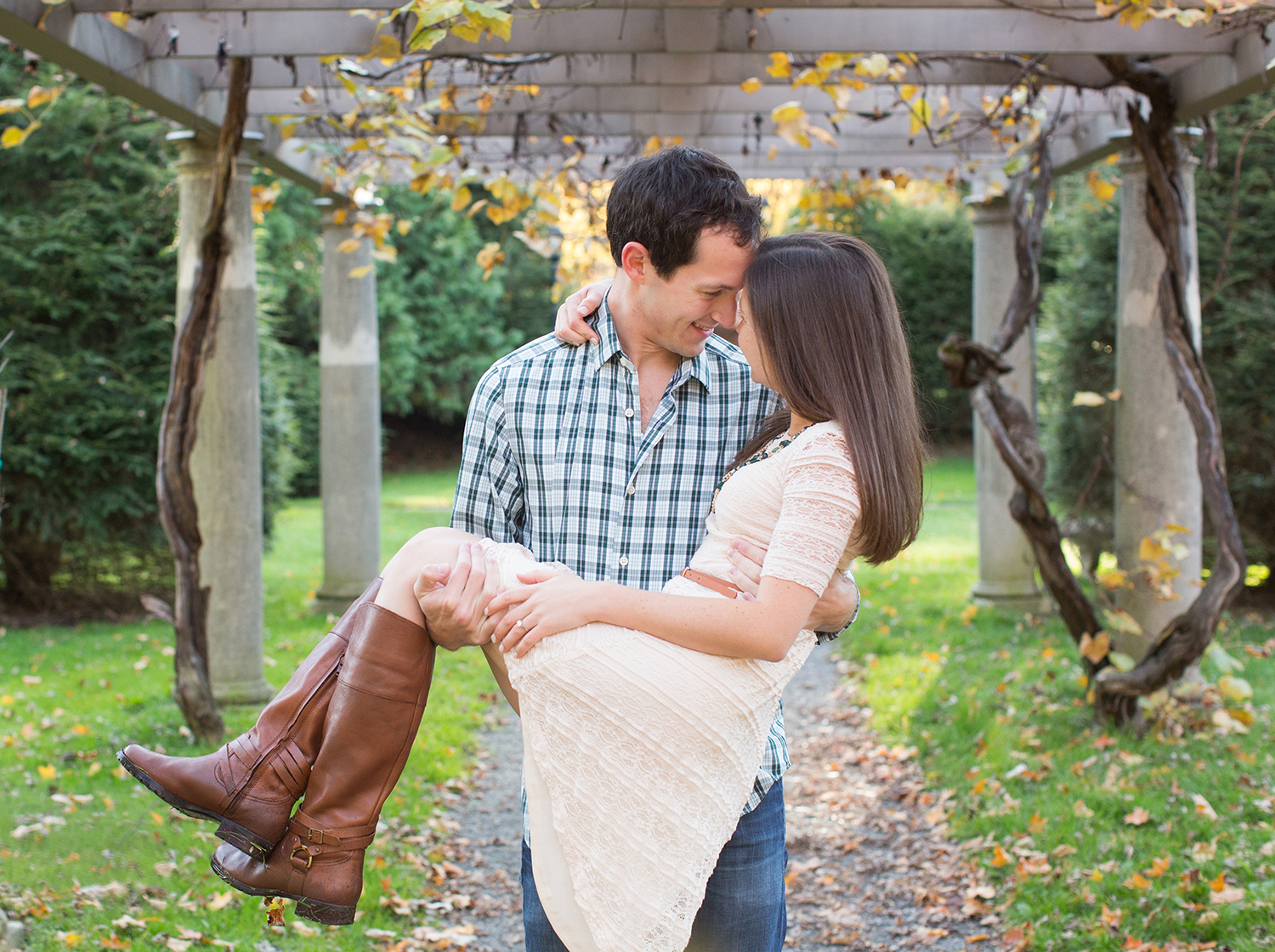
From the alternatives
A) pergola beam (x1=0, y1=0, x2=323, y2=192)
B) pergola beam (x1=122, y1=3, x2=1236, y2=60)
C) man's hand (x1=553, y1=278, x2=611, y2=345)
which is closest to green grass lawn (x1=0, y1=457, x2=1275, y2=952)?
man's hand (x1=553, y1=278, x2=611, y2=345)

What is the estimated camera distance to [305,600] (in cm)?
954

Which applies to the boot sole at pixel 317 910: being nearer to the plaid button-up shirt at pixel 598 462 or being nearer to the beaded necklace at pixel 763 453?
the plaid button-up shirt at pixel 598 462

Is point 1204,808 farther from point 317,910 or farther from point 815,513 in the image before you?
point 317,910

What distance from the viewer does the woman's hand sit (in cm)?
194

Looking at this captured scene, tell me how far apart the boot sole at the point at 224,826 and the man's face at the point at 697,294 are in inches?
46.8

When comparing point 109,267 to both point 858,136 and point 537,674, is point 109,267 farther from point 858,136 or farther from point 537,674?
point 537,674

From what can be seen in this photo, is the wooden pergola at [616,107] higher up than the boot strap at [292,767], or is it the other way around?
the wooden pergola at [616,107]

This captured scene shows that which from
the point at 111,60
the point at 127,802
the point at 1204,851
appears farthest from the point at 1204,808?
the point at 111,60

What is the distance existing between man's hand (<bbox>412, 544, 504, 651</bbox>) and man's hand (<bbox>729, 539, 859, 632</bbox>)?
16.8 inches

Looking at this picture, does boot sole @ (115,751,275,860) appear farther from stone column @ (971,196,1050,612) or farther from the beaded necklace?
stone column @ (971,196,1050,612)

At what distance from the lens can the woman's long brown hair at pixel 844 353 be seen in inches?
79.5

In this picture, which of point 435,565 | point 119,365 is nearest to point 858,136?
point 119,365

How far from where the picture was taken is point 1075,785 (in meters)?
4.82

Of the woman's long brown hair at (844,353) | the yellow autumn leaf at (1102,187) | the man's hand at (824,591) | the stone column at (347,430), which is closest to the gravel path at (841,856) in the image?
the man's hand at (824,591)
